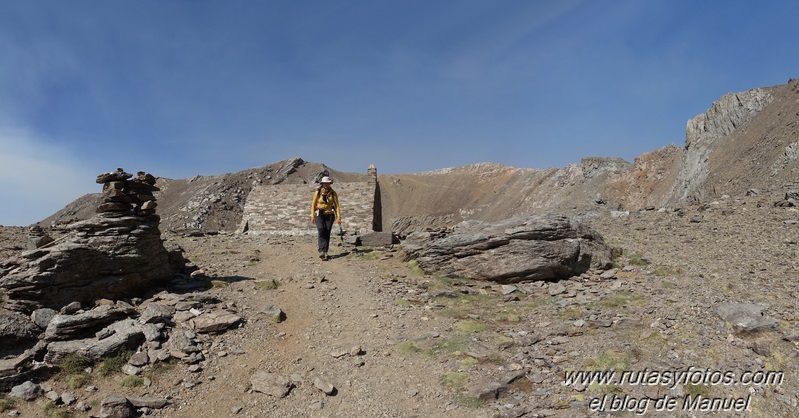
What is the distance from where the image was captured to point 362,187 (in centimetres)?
2956

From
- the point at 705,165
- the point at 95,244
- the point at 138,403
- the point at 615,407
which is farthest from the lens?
the point at 705,165

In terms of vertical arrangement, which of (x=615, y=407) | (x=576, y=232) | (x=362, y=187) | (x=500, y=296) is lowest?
(x=615, y=407)

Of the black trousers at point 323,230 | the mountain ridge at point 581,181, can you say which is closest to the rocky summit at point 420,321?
the black trousers at point 323,230

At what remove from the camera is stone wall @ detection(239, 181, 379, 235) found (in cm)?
2762

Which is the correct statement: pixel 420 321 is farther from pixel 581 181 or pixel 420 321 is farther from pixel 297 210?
pixel 581 181

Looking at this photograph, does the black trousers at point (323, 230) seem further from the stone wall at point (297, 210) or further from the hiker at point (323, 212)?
the stone wall at point (297, 210)

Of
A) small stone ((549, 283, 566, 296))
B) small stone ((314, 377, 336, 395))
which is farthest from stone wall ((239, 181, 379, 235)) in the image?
small stone ((314, 377, 336, 395))

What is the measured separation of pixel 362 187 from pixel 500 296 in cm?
1893

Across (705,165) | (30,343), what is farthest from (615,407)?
(705,165)

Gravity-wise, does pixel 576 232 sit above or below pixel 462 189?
below

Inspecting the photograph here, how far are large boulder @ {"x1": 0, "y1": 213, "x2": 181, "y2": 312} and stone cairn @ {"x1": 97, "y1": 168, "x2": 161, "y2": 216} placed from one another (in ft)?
0.79

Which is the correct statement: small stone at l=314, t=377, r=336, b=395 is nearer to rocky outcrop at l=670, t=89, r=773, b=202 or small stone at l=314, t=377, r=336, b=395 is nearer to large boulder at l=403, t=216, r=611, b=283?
large boulder at l=403, t=216, r=611, b=283

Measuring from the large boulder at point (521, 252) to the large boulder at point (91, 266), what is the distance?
825 centimetres

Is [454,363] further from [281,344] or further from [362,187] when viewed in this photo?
[362,187]
